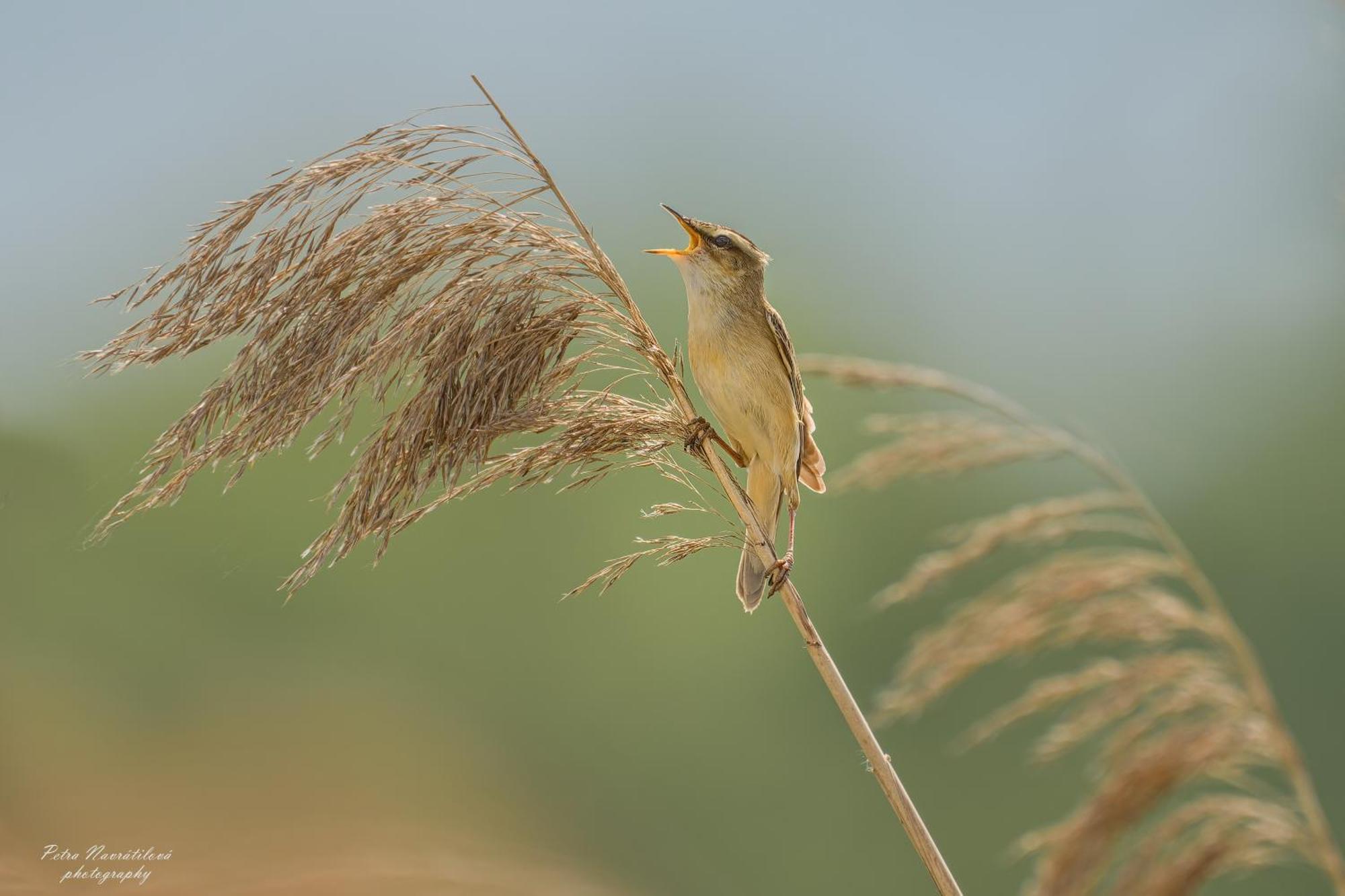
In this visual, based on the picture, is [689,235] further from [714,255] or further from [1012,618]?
[1012,618]

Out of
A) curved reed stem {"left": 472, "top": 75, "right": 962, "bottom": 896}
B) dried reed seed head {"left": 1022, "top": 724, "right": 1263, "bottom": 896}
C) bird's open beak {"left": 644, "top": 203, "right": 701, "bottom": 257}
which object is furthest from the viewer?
bird's open beak {"left": 644, "top": 203, "right": 701, "bottom": 257}

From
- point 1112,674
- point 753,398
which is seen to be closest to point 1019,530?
point 1112,674

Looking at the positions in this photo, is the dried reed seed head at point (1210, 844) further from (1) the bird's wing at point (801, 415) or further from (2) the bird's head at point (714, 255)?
(2) the bird's head at point (714, 255)

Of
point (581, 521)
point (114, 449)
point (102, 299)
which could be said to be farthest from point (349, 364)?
point (114, 449)

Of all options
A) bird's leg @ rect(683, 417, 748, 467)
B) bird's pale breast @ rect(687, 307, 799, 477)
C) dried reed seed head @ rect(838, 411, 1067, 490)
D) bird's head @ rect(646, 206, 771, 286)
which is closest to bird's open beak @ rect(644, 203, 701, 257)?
bird's head @ rect(646, 206, 771, 286)

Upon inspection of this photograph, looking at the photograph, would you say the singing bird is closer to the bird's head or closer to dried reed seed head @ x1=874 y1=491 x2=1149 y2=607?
the bird's head

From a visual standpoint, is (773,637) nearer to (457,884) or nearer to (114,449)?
(114,449)
